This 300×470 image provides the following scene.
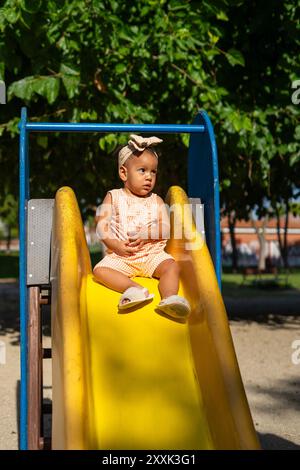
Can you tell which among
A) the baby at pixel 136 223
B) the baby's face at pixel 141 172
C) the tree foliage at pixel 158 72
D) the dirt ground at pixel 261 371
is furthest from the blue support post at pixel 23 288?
the tree foliage at pixel 158 72

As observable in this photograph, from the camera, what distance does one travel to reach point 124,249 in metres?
4.30

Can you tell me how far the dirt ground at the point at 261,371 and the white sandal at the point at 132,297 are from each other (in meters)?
1.55

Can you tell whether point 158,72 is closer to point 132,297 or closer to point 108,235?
point 108,235

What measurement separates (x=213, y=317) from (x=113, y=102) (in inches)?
170

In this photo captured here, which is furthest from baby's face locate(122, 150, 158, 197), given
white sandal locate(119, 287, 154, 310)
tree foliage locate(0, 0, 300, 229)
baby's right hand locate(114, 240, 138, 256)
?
tree foliage locate(0, 0, 300, 229)

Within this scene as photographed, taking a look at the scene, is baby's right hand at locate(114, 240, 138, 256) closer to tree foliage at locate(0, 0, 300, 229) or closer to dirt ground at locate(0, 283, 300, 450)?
dirt ground at locate(0, 283, 300, 450)

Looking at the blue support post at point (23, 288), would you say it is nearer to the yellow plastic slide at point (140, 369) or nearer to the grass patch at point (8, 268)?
the yellow plastic slide at point (140, 369)

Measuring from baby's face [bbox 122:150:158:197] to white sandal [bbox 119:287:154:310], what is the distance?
2.71 feet

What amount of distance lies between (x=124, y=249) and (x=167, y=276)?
0.35m

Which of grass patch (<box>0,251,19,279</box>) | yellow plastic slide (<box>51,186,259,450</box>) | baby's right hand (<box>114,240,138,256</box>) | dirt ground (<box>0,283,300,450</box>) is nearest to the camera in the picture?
yellow plastic slide (<box>51,186,259,450</box>)

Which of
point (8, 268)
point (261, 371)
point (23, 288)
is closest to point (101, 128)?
point (23, 288)

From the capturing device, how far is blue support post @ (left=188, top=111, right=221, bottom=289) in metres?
4.41
